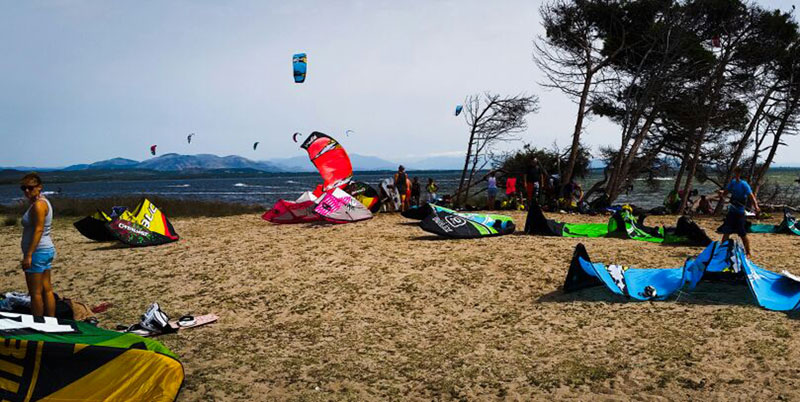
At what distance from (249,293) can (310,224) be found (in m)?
5.93

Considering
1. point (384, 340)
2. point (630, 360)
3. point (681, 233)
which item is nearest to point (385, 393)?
point (384, 340)

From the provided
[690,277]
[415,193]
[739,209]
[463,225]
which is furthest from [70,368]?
[415,193]

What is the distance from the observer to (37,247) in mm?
4938

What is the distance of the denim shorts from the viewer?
492 centimetres

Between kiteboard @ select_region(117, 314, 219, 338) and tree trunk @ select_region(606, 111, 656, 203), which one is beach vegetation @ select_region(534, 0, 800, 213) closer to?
tree trunk @ select_region(606, 111, 656, 203)

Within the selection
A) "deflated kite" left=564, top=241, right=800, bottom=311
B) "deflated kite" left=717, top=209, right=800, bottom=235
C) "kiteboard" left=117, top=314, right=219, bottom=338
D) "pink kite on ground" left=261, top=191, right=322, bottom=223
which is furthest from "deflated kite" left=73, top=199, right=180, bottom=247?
"deflated kite" left=717, top=209, right=800, bottom=235

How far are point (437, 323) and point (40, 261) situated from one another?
3980 mm

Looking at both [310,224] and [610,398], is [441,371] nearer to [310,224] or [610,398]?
[610,398]

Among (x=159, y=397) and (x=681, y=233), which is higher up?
(x=681, y=233)

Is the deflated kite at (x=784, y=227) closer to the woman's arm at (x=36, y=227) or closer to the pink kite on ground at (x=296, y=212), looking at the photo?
the pink kite on ground at (x=296, y=212)

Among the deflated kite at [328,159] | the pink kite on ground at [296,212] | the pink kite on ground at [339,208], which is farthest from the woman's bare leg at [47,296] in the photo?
the deflated kite at [328,159]

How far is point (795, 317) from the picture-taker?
203 inches

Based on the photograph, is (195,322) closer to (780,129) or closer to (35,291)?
(35,291)

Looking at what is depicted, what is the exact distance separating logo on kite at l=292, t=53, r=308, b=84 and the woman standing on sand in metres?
9.61
